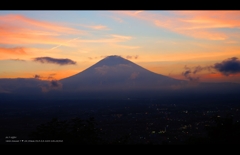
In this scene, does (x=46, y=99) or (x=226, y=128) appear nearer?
(x=226, y=128)

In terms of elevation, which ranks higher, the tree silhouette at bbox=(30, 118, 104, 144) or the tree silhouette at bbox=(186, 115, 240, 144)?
the tree silhouette at bbox=(30, 118, 104, 144)

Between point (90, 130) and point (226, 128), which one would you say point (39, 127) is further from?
point (226, 128)

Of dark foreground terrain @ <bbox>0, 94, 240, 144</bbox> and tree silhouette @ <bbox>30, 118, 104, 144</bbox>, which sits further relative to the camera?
tree silhouette @ <bbox>30, 118, 104, 144</bbox>

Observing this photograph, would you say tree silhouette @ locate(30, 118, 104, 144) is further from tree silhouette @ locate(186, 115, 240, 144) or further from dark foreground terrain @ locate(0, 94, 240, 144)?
tree silhouette @ locate(186, 115, 240, 144)

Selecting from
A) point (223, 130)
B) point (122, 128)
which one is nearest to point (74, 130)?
point (122, 128)

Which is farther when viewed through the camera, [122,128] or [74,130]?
[122,128]

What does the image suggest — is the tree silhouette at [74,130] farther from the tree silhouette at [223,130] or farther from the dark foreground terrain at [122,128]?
the tree silhouette at [223,130]

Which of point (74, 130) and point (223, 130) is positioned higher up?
point (74, 130)

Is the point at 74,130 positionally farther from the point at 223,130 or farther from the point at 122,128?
the point at 223,130

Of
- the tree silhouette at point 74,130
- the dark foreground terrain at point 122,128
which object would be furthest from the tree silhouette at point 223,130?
the tree silhouette at point 74,130

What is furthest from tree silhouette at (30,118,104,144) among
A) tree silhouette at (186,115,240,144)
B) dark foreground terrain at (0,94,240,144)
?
tree silhouette at (186,115,240,144)
